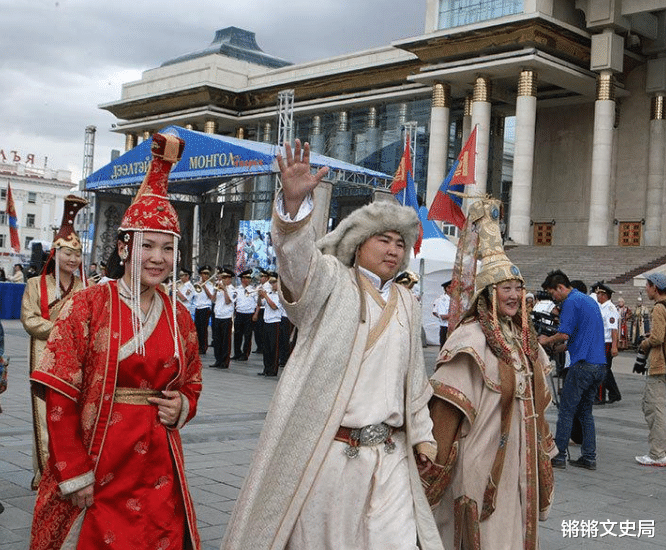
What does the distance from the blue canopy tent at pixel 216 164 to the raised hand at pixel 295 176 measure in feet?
53.1

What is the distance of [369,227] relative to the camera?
3816 millimetres

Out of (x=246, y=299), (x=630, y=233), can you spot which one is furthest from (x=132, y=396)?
(x=630, y=233)

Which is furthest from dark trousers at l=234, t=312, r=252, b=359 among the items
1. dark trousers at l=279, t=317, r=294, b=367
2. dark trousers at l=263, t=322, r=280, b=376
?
dark trousers at l=263, t=322, r=280, b=376

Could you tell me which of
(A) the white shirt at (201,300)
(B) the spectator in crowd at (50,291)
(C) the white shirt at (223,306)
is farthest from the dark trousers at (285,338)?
(B) the spectator in crowd at (50,291)

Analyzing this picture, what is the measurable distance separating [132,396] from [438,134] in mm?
33356

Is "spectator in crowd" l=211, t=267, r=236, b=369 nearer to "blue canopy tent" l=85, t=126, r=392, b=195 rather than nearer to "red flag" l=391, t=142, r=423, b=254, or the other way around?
"red flag" l=391, t=142, r=423, b=254

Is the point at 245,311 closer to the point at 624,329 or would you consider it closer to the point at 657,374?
the point at 657,374

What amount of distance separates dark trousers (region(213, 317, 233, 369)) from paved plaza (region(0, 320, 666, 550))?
373 cm

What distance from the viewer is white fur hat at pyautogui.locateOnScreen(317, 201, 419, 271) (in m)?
3.81

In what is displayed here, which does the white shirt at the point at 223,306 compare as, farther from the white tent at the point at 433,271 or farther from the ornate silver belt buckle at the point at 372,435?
the ornate silver belt buckle at the point at 372,435

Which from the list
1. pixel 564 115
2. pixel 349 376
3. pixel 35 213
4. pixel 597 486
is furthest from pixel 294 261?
pixel 35 213

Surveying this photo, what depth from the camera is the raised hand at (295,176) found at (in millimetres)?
3273

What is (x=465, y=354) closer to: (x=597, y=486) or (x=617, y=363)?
(x=597, y=486)

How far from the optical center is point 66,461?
3.17m
